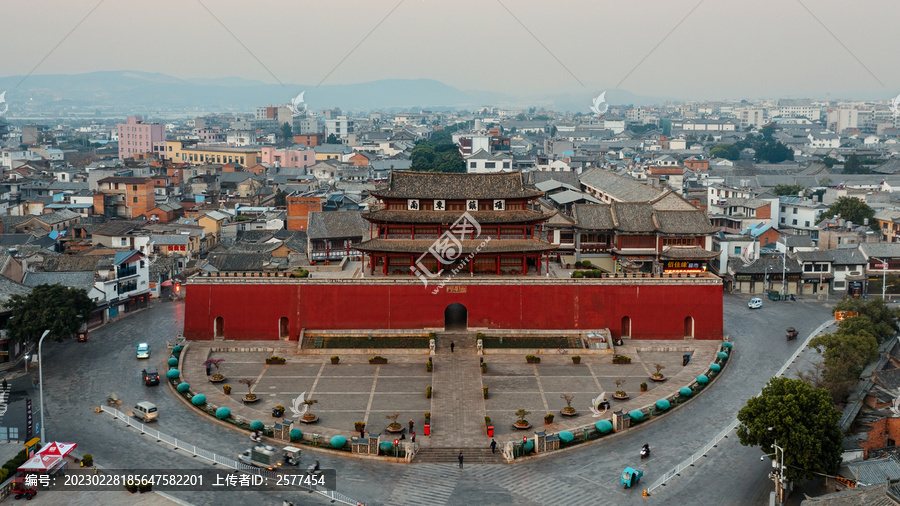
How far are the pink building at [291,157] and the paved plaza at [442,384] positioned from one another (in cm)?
7689

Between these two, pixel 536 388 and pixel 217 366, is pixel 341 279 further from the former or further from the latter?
pixel 536 388

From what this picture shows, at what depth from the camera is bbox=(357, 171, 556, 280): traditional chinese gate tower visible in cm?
4056

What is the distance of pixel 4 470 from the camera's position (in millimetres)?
25188

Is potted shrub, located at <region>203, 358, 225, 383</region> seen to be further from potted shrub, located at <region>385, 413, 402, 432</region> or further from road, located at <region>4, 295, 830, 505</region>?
potted shrub, located at <region>385, 413, 402, 432</region>

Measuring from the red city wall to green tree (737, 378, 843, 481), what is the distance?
15.1 metres

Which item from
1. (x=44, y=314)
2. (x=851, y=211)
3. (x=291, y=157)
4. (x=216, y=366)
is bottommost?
(x=216, y=366)

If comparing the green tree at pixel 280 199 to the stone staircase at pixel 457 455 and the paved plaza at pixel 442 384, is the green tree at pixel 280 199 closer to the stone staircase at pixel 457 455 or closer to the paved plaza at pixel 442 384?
the paved plaza at pixel 442 384

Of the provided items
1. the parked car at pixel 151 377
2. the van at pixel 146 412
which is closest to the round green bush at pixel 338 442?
the van at pixel 146 412

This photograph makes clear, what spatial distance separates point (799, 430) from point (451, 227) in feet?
65.4

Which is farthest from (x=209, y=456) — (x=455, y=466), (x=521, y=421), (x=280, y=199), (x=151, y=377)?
(x=280, y=199)

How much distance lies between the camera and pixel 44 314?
36.7 m

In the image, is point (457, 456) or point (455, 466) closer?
point (455, 466)

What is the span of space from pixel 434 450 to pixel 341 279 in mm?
13858

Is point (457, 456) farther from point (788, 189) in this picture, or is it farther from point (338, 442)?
point (788, 189)
